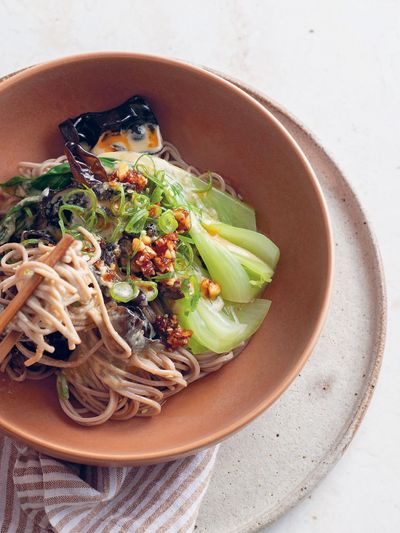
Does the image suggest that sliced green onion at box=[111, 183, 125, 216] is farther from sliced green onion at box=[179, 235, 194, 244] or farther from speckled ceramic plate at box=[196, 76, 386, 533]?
speckled ceramic plate at box=[196, 76, 386, 533]

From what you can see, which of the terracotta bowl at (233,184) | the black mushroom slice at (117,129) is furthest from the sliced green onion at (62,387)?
the black mushroom slice at (117,129)

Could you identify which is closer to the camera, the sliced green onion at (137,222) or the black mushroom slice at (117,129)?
the sliced green onion at (137,222)

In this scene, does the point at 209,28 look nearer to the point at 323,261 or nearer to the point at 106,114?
the point at 106,114

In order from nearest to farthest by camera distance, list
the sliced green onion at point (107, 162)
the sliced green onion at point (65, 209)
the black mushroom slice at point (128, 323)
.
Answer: the black mushroom slice at point (128, 323) < the sliced green onion at point (65, 209) < the sliced green onion at point (107, 162)

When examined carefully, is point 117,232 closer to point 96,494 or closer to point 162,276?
Result: point 162,276

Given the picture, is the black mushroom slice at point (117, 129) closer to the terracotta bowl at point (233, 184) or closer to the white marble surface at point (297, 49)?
the terracotta bowl at point (233, 184)

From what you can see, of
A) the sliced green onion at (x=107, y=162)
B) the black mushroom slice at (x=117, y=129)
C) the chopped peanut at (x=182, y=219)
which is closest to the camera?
the chopped peanut at (x=182, y=219)

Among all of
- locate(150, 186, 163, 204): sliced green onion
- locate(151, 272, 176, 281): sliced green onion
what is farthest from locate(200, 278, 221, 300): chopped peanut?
locate(150, 186, 163, 204): sliced green onion
